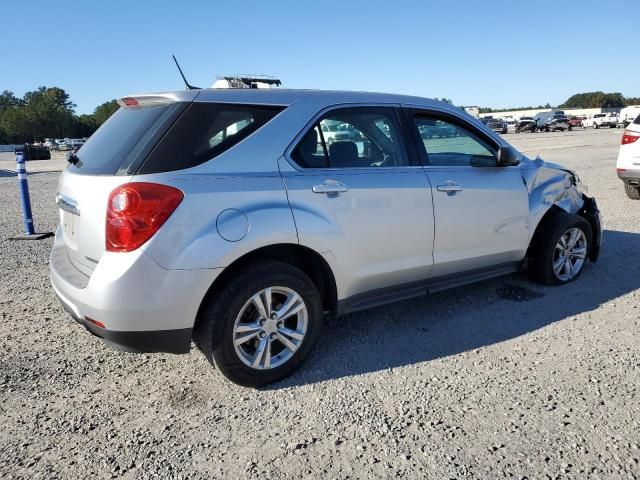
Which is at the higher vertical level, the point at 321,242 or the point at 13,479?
the point at 321,242

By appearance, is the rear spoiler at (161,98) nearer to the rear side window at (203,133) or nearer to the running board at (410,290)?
the rear side window at (203,133)

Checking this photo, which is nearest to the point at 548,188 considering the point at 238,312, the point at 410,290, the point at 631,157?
the point at 410,290

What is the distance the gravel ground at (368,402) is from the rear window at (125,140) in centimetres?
→ 135

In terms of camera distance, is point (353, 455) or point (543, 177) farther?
point (543, 177)

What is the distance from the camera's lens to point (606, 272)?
5.03m

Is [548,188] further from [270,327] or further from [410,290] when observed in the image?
[270,327]

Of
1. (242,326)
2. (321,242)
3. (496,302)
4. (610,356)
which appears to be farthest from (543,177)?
(242,326)

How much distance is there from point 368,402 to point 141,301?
1382 mm

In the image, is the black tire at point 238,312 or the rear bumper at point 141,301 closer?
the rear bumper at point 141,301

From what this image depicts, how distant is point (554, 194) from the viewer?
4496 mm

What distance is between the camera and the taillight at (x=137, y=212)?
257cm

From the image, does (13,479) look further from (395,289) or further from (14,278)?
(14,278)

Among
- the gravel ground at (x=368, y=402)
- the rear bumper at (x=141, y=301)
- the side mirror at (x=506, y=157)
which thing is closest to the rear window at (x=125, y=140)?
the rear bumper at (x=141, y=301)

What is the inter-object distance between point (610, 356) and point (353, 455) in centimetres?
202
